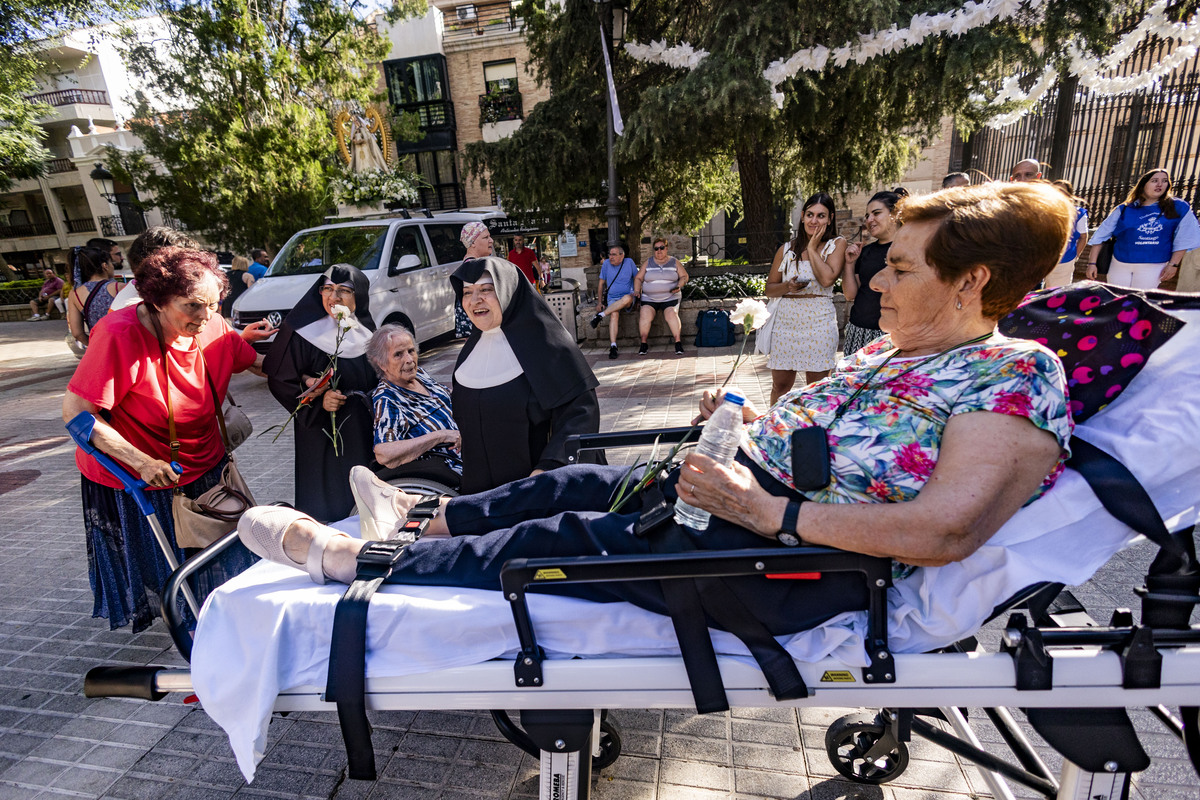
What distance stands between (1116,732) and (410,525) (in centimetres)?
199

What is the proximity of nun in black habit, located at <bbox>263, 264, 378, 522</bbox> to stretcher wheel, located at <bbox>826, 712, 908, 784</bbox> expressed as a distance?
267 centimetres

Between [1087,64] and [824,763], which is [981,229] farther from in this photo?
[1087,64]

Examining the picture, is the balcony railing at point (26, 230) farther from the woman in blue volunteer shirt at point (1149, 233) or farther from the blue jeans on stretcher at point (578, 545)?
the woman in blue volunteer shirt at point (1149, 233)

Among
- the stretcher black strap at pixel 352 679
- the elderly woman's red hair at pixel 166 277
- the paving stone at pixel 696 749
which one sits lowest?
the paving stone at pixel 696 749

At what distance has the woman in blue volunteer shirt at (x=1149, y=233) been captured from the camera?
652 centimetres

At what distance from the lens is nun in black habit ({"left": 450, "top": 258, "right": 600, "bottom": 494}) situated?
2.89 metres

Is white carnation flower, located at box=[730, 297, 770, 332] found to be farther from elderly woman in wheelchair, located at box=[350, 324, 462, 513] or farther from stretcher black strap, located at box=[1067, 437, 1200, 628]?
elderly woman in wheelchair, located at box=[350, 324, 462, 513]

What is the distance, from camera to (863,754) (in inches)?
83.4

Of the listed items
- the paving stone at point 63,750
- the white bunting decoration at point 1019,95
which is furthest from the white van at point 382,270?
the white bunting decoration at point 1019,95

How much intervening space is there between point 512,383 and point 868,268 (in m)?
3.15

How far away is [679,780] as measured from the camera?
2.21 m

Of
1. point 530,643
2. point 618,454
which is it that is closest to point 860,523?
point 530,643

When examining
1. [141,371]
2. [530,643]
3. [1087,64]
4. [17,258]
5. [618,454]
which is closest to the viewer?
[530,643]

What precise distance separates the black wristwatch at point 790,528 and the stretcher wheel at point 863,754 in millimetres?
959
